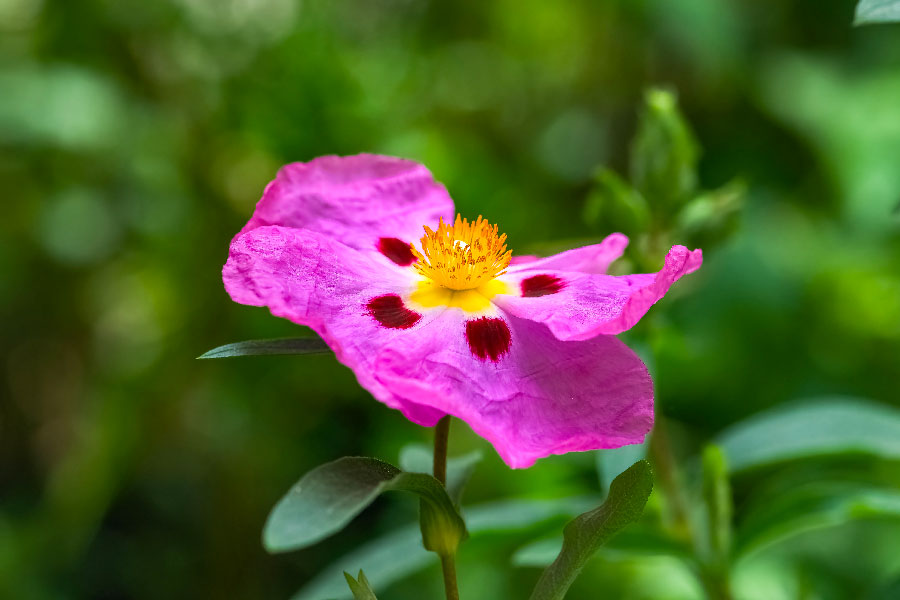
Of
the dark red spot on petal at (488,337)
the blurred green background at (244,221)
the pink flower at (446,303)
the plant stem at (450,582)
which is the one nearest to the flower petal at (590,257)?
the pink flower at (446,303)

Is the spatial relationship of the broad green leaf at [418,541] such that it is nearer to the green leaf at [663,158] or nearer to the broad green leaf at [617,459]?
the broad green leaf at [617,459]

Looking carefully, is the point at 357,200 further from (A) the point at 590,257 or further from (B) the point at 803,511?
(B) the point at 803,511

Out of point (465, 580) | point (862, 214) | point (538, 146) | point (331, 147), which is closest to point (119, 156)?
point (331, 147)

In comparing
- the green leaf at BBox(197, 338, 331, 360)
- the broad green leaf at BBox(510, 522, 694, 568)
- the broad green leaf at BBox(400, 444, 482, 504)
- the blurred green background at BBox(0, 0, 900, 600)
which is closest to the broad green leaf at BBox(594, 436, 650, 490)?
the broad green leaf at BBox(510, 522, 694, 568)

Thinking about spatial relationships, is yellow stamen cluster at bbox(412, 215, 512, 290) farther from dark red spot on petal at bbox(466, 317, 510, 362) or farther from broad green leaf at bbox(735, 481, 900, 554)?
broad green leaf at bbox(735, 481, 900, 554)

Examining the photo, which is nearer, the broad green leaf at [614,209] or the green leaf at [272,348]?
the green leaf at [272,348]
